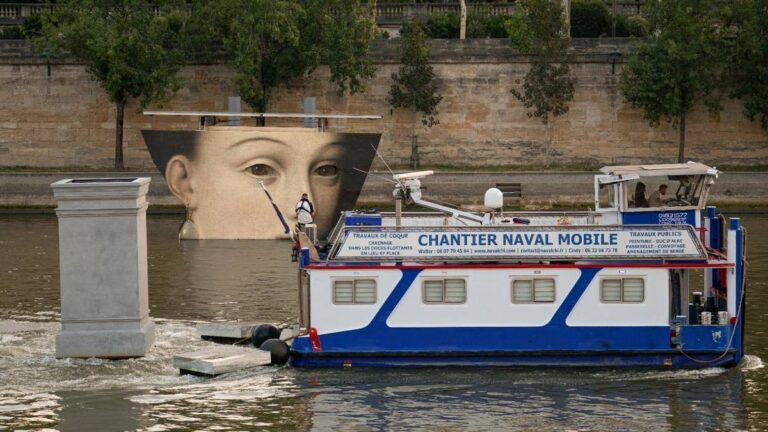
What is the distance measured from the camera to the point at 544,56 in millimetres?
61500

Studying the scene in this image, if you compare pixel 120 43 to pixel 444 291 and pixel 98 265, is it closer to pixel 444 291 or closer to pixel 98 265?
pixel 98 265

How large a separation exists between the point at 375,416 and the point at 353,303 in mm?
3202

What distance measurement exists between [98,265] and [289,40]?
105 ft

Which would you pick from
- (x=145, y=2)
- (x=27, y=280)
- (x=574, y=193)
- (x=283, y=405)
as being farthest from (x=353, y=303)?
(x=145, y=2)

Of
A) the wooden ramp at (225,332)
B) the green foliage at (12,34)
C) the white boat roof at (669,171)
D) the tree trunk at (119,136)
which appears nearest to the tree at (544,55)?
the tree trunk at (119,136)

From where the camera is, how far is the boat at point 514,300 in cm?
2623

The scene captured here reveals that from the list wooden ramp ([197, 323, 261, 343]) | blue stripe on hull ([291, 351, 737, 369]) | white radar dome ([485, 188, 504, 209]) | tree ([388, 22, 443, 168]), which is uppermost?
tree ([388, 22, 443, 168])

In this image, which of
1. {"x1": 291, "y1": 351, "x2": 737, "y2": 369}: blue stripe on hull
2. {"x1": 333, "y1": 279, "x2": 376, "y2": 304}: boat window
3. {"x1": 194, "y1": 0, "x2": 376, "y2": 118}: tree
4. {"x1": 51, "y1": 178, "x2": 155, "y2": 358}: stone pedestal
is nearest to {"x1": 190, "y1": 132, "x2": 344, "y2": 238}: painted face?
{"x1": 194, "y1": 0, "x2": 376, "y2": 118}: tree

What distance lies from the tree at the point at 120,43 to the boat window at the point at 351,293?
33.5 metres

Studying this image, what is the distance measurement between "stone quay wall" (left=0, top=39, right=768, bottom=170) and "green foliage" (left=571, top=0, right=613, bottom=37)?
3860 mm

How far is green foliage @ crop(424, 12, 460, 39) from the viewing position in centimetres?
6600

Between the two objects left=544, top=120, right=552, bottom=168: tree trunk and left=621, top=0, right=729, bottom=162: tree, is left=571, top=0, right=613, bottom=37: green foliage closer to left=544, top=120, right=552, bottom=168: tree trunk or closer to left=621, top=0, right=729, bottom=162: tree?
left=621, top=0, right=729, bottom=162: tree

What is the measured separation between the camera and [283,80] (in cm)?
6262

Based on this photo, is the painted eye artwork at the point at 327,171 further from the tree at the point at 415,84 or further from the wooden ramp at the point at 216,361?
the wooden ramp at the point at 216,361
